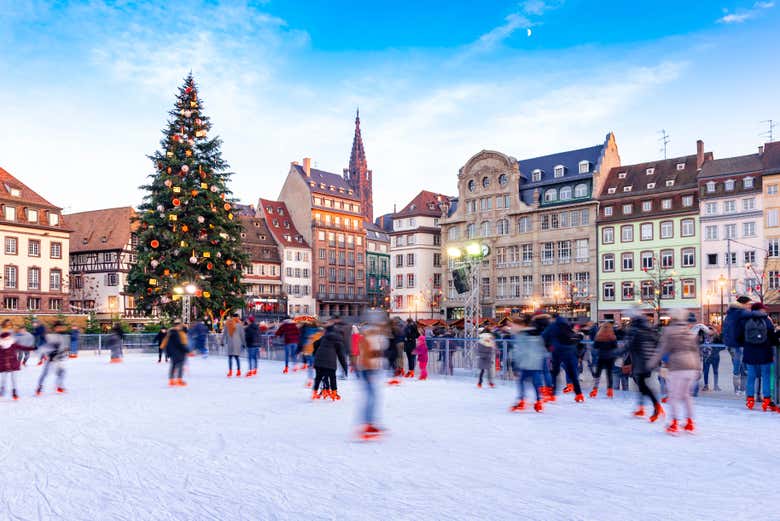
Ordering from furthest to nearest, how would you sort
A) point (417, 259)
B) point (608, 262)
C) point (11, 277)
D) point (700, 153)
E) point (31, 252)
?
point (417, 259) → point (608, 262) → point (31, 252) → point (700, 153) → point (11, 277)

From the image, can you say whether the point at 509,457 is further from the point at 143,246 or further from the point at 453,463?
the point at 143,246

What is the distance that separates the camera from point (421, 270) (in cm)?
7944

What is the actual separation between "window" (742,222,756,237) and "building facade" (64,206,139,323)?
52.6 metres

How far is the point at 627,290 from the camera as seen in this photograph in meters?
59.1

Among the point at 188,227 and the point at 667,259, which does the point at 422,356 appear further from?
the point at 667,259

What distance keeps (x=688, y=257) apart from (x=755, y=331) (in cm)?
4772

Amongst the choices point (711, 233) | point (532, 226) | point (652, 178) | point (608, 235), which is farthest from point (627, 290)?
point (532, 226)

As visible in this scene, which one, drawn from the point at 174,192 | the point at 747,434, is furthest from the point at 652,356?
the point at 174,192

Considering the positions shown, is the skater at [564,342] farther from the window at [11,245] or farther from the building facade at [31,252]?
the window at [11,245]

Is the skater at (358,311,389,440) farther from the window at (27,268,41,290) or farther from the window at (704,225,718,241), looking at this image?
the window at (27,268,41,290)

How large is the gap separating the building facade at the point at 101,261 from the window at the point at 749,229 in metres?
52.6

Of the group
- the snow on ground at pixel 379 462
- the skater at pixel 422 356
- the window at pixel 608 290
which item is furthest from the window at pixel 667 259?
the snow on ground at pixel 379 462

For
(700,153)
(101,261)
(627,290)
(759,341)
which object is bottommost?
(759,341)

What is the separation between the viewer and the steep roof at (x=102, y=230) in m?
69.7
